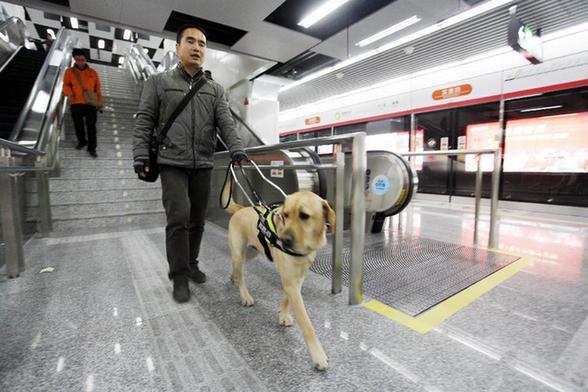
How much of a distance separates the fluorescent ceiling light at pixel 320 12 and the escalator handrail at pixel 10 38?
21.2ft

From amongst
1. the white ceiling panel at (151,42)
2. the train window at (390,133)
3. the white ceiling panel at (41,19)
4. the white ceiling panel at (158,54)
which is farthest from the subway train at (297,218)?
the white ceiling panel at (158,54)

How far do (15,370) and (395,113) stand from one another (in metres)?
9.55

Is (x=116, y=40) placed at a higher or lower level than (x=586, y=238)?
higher

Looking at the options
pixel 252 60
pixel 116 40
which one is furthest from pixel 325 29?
pixel 116 40

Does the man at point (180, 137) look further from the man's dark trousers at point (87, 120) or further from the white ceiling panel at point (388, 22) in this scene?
the white ceiling panel at point (388, 22)

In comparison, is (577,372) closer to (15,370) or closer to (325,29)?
(15,370)

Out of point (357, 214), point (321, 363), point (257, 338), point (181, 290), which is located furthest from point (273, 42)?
point (321, 363)

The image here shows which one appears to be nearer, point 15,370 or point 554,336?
point 15,370

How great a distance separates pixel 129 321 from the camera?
167cm

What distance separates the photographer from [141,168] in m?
1.85

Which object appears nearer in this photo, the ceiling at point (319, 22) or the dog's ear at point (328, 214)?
the dog's ear at point (328, 214)

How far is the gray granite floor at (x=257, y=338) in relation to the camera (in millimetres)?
1204

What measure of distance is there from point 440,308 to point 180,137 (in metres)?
2.09

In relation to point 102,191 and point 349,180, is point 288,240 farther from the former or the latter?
point 102,191
